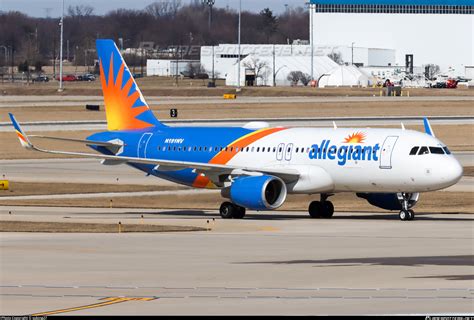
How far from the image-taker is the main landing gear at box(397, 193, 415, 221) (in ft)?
171

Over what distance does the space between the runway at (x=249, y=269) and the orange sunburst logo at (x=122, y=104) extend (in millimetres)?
10688

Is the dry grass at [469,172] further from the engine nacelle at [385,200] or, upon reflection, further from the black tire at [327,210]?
the black tire at [327,210]

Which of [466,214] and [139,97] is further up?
[139,97]

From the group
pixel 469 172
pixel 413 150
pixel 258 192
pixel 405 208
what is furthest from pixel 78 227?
pixel 469 172

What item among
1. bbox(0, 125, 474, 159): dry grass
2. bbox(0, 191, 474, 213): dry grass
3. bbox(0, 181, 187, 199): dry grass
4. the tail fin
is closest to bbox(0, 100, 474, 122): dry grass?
bbox(0, 125, 474, 159): dry grass

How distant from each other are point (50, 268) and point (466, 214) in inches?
1022

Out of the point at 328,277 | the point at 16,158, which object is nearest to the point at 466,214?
the point at 328,277

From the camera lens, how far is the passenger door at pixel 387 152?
5215cm

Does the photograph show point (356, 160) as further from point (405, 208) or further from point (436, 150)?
point (436, 150)

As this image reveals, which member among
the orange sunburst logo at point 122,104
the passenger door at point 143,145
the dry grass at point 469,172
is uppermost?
the orange sunburst logo at point 122,104

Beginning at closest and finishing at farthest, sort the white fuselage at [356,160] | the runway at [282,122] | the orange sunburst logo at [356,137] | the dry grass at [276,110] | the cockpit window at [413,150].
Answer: the white fuselage at [356,160] < the cockpit window at [413,150] < the orange sunburst logo at [356,137] < the runway at [282,122] < the dry grass at [276,110]

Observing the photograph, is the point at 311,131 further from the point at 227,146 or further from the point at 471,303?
the point at 471,303

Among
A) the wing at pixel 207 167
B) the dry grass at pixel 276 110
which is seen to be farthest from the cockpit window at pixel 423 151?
the dry grass at pixel 276 110

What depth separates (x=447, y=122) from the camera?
116m
